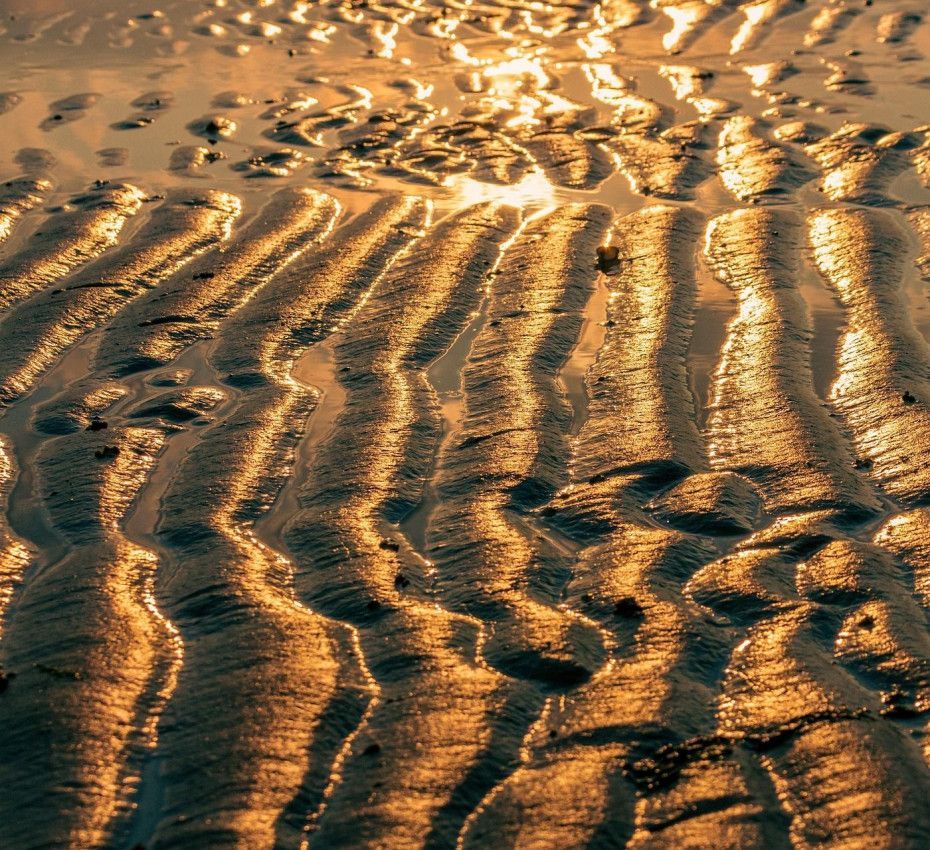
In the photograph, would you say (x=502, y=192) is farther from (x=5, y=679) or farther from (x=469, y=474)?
(x=5, y=679)

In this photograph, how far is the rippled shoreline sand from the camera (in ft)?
10.8

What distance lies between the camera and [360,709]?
11.8ft

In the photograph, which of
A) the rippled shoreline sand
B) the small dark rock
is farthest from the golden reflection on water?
the small dark rock

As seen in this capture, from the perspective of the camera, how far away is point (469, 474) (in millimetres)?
4996

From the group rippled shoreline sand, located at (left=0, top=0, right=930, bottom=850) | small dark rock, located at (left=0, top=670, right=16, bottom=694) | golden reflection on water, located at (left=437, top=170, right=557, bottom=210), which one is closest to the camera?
rippled shoreline sand, located at (left=0, top=0, right=930, bottom=850)

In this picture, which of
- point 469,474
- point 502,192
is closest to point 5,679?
point 469,474

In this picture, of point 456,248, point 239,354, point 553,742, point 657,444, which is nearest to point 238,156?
point 456,248

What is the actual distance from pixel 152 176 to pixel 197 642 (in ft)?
18.6

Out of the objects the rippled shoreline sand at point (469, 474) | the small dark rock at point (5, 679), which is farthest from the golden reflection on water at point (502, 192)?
the small dark rock at point (5, 679)

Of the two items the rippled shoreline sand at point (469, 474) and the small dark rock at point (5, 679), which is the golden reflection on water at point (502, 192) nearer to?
the rippled shoreline sand at point (469, 474)

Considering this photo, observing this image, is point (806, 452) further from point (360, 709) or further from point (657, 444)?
point (360, 709)

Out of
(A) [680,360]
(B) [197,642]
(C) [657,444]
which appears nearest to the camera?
(B) [197,642]

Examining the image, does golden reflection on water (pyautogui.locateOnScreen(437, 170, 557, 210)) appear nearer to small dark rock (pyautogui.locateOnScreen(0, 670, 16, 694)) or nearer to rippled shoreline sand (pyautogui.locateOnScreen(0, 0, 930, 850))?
rippled shoreline sand (pyautogui.locateOnScreen(0, 0, 930, 850))

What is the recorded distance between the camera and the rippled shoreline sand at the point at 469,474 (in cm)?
330
